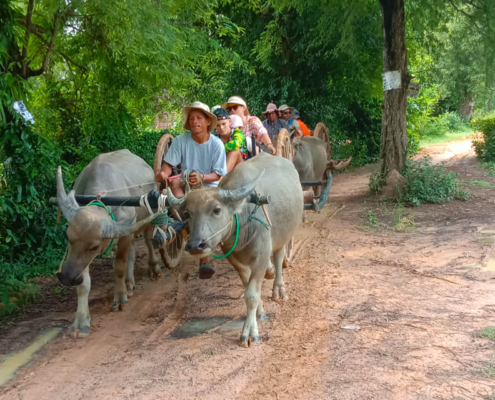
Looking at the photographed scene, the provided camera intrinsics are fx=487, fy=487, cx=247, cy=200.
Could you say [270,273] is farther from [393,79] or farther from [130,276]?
[393,79]

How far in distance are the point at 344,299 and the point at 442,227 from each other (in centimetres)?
377

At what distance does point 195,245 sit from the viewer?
3.86 m

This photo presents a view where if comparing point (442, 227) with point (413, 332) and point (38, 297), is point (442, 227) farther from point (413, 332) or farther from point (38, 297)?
Answer: point (38, 297)

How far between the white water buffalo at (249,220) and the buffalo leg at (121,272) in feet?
4.49

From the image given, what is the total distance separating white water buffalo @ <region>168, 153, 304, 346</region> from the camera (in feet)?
13.3

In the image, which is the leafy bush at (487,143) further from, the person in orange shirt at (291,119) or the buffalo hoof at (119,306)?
the buffalo hoof at (119,306)

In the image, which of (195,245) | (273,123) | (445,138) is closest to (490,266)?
(195,245)

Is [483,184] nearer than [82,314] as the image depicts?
No

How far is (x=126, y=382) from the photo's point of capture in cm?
393

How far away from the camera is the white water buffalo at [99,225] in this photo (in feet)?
14.5

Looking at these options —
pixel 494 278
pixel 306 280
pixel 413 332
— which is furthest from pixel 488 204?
pixel 413 332

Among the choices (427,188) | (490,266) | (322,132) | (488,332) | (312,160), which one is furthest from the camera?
(322,132)

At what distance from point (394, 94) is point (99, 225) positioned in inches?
300

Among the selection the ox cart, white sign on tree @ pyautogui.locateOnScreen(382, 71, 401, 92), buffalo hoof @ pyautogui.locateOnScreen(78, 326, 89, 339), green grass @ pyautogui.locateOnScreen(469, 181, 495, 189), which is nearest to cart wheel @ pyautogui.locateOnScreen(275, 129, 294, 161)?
the ox cart
